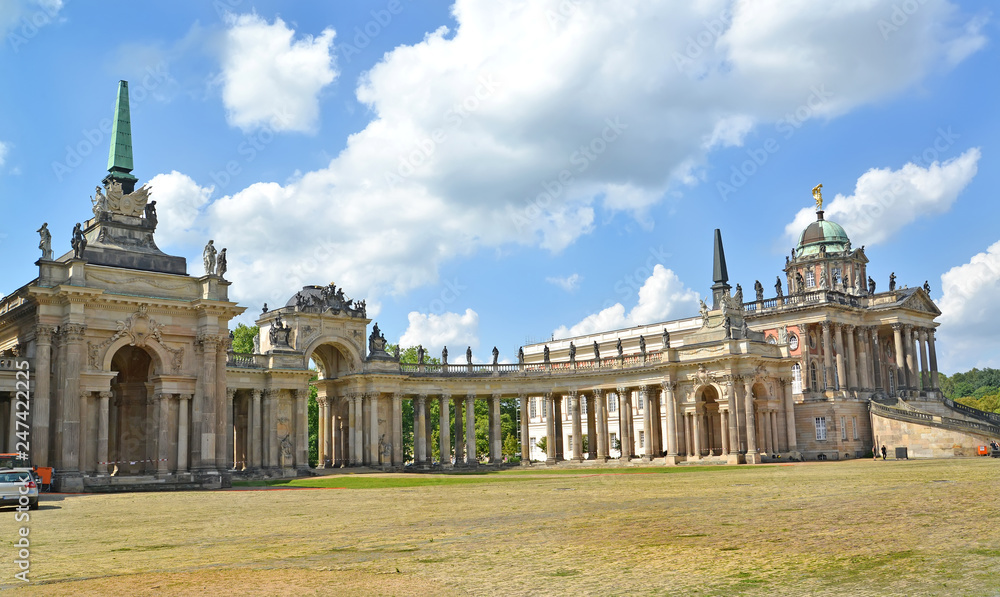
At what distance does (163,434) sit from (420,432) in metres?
33.1

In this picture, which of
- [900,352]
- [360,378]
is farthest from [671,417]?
[900,352]

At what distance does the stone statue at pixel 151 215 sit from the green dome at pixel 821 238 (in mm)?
71284

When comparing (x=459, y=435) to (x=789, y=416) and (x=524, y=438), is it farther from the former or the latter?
(x=789, y=416)

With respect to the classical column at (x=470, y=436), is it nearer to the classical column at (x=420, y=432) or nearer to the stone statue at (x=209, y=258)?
the classical column at (x=420, y=432)

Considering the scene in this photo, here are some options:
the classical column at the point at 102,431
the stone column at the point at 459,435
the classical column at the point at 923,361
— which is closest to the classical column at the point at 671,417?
the stone column at the point at 459,435

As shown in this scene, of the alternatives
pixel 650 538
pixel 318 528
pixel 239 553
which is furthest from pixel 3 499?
pixel 650 538

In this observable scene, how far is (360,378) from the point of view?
80125 millimetres

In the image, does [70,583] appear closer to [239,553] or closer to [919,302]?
[239,553]

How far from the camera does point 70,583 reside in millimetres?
13195

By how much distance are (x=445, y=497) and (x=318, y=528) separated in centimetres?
1256

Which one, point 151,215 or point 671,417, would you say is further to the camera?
point 671,417

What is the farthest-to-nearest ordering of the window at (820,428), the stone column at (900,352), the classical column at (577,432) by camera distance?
the stone column at (900,352), the window at (820,428), the classical column at (577,432)

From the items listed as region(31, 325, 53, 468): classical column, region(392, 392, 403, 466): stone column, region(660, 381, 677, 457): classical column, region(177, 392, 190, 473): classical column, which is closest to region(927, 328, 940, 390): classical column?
region(660, 381, 677, 457): classical column

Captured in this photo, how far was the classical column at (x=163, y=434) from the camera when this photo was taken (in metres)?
53.2
